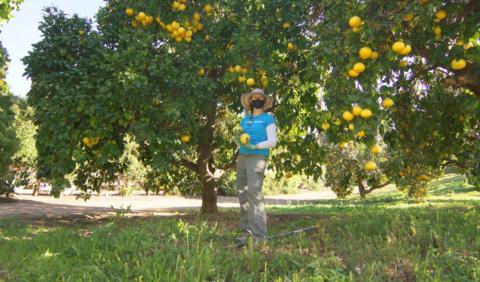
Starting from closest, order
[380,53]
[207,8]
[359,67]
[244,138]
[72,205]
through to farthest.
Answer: [359,67], [380,53], [244,138], [207,8], [72,205]

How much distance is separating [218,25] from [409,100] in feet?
10.9

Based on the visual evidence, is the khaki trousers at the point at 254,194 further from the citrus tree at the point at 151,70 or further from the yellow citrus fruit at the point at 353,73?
the yellow citrus fruit at the point at 353,73

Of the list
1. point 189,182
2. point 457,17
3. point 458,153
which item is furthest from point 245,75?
point 189,182

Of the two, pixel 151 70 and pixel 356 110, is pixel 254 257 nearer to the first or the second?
pixel 356 110

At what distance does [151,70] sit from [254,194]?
6.44ft

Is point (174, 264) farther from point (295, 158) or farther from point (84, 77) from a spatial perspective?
point (295, 158)

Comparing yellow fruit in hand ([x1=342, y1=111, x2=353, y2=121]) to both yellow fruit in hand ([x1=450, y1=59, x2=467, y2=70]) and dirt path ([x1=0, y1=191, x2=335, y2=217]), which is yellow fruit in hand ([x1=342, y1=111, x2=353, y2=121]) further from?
dirt path ([x1=0, y1=191, x2=335, y2=217])

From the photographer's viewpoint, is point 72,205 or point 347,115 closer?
point 347,115

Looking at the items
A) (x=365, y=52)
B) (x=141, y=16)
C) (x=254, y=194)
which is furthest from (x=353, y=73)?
(x=141, y=16)

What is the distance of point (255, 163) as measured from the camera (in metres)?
4.65

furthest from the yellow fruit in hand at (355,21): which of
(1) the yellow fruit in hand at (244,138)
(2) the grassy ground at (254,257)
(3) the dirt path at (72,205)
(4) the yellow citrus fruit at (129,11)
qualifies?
(3) the dirt path at (72,205)

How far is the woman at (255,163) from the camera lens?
452 cm

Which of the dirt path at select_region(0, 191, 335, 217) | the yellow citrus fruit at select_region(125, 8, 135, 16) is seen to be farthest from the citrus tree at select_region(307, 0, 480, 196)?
the dirt path at select_region(0, 191, 335, 217)

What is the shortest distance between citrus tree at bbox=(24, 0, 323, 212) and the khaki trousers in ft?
3.18
